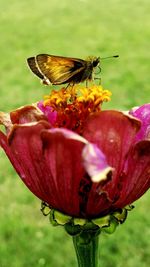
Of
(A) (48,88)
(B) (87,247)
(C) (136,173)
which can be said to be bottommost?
(A) (48,88)

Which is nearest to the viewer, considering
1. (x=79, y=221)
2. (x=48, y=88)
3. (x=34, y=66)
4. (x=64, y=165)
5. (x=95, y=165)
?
(x=95, y=165)

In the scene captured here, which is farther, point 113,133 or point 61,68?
point 61,68

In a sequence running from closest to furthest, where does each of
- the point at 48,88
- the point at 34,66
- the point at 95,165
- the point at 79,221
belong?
the point at 95,165 → the point at 79,221 → the point at 34,66 → the point at 48,88

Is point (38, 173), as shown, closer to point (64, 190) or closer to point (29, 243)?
point (64, 190)

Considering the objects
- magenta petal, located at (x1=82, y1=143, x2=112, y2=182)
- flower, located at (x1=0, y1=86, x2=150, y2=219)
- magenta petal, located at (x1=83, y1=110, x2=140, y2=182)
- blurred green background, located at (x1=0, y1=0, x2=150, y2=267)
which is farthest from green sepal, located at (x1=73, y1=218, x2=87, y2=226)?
blurred green background, located at (x1=0, y1=0, x2=150, y2=267)

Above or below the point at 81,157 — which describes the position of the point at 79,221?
below

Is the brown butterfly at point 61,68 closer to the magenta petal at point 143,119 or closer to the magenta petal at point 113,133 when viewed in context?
the magenta petal at point 143,119

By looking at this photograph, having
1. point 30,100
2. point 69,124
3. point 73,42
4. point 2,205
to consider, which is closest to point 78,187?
point 69,124

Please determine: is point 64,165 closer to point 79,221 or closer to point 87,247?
point 79,221

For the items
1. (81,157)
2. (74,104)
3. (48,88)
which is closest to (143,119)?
(74,104)
